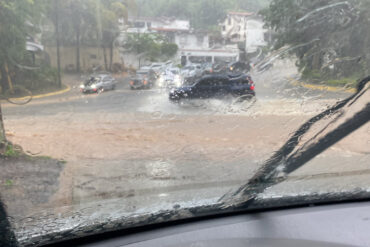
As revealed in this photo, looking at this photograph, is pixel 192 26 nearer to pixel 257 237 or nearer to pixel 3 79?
pixel 3 79

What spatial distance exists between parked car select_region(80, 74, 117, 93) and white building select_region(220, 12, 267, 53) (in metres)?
1.51

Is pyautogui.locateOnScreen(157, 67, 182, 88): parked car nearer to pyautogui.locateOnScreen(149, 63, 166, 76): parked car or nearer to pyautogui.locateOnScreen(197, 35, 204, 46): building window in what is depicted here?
pyautogui.locateOnScreen(149, 63, 166, 76): parked car

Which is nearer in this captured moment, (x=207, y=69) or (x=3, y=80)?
(x=3, y=80)

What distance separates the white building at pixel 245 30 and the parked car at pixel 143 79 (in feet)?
3.36

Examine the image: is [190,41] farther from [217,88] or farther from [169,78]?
[217,88]

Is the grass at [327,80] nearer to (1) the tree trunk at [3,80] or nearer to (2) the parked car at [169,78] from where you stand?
(2) the parked car at [169,78]

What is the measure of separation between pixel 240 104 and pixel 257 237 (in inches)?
92.3

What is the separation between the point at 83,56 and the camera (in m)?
3.96

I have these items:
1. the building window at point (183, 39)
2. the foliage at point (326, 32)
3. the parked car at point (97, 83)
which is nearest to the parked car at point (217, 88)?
the building window at point (183, 39)

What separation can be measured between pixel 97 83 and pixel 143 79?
1.81 feet

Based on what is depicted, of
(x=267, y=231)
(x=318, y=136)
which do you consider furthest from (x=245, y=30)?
(x=267, y=231)

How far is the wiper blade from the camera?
3.20 metres

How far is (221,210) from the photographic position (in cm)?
269

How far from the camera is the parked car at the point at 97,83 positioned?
4.05 m
